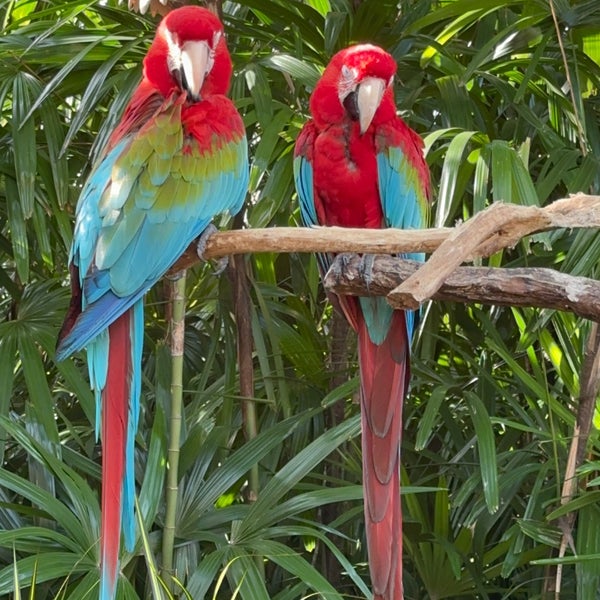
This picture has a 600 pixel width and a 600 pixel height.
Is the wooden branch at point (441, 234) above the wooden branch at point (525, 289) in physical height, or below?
above

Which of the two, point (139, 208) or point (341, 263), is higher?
point (139, 208)

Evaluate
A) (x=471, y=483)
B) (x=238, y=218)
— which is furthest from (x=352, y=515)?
(x=238, y=218)

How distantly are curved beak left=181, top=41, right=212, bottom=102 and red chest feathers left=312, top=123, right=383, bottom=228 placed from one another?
237mm

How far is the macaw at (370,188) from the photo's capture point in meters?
1.42

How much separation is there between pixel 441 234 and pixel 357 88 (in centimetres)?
42

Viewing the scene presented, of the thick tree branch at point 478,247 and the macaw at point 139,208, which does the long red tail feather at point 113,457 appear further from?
the thick tree branch at point 478,247

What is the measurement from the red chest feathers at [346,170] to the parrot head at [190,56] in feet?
0.62

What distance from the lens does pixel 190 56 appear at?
136 cm

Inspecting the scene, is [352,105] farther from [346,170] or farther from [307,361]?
[307,361]

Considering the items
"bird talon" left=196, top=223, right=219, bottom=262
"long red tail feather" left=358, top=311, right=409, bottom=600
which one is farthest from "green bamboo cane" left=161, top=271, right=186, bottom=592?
Answer: "long red tail feather" left=358, top=311, right=409, bottom=600

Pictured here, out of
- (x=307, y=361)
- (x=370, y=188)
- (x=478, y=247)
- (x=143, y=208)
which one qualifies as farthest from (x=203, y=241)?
(x=307, y=361)

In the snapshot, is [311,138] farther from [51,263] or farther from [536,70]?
[51,263]

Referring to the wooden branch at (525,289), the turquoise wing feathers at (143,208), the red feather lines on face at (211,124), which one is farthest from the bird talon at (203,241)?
the wooden branch at (525,289)

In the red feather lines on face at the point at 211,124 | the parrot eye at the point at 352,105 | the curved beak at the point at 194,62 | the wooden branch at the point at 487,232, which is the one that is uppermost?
the curved beak at the point at 194,62
